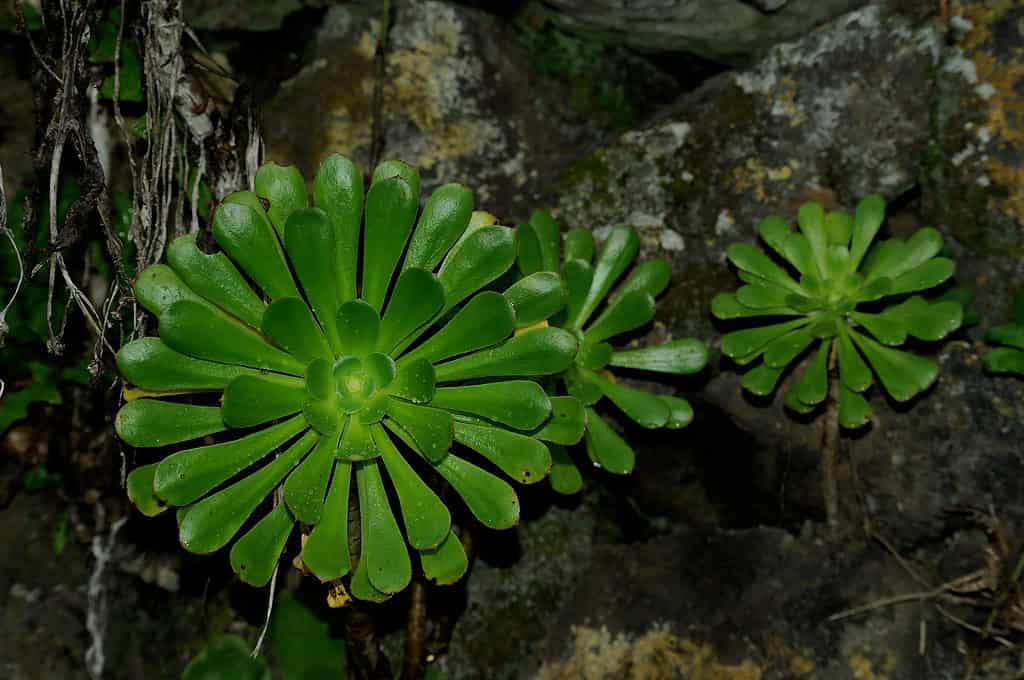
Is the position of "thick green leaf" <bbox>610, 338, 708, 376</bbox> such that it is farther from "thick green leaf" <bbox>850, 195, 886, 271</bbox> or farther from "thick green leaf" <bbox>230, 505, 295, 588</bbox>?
"thick green leaf" <bbox>230, 505, 295, 588</bbox>

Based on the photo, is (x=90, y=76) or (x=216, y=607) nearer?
(x=90, y=76)

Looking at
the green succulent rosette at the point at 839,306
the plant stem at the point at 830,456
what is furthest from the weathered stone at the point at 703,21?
the plant stem at the point at 830,456

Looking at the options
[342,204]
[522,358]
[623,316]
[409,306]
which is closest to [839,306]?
[623,316]

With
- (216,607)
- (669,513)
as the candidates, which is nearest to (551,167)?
(669,513)

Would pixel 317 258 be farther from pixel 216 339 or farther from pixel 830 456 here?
pixel 830 456

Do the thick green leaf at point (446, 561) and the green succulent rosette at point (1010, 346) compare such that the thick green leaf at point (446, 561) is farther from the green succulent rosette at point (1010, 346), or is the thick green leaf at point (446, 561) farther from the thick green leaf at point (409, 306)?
the green succulent rosette at point (1010, 346)

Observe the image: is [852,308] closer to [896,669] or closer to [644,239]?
[644,239]
